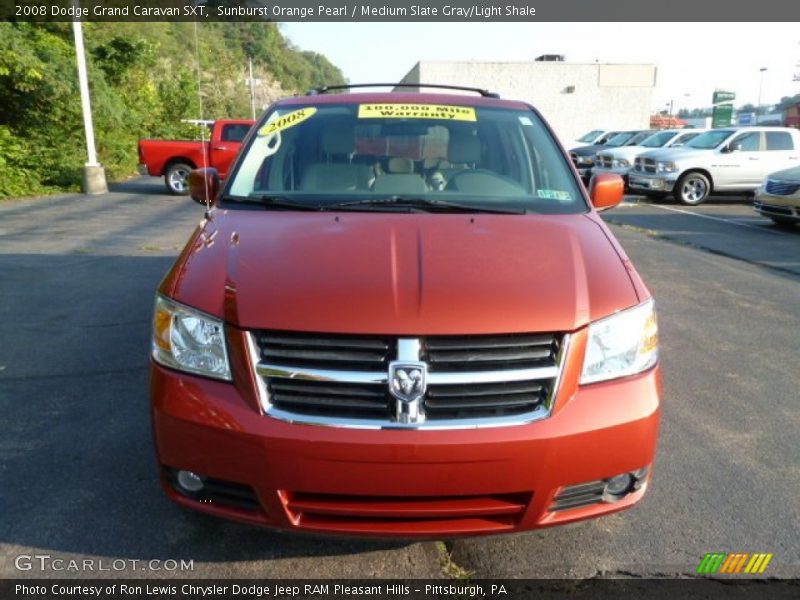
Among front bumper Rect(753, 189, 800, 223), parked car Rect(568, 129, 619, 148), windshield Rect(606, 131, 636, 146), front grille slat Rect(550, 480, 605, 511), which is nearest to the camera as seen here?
front grille slat Rect(550, 480, 605, 511)

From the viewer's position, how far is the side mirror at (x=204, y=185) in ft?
12.3

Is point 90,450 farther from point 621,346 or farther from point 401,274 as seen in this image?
point 621,346

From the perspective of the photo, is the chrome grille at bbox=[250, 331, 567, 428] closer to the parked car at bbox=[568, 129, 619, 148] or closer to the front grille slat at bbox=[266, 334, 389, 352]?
the front grille slat at bbox=[266, 334, 389, 352]

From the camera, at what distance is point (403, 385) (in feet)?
6.84

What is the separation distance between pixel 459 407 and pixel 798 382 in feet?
11.2

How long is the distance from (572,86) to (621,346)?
38.3 meters

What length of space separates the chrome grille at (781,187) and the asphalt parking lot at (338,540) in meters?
4.69

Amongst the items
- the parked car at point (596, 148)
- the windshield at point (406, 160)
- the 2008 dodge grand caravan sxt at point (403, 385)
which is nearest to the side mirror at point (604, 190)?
the windshield at point (406, 160)

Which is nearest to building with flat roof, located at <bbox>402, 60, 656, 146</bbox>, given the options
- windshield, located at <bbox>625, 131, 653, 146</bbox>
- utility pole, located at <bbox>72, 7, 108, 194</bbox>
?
windshield, located at <bbox>625, 131, 653, 146</bbox>

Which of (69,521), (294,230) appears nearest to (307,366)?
(294,230)

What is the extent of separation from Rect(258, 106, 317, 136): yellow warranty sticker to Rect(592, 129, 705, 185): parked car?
15029mm

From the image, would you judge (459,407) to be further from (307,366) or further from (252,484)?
(252,484)

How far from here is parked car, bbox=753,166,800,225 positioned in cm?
1105

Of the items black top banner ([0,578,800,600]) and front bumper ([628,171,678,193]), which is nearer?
black top banner ([0,578,800,600])
